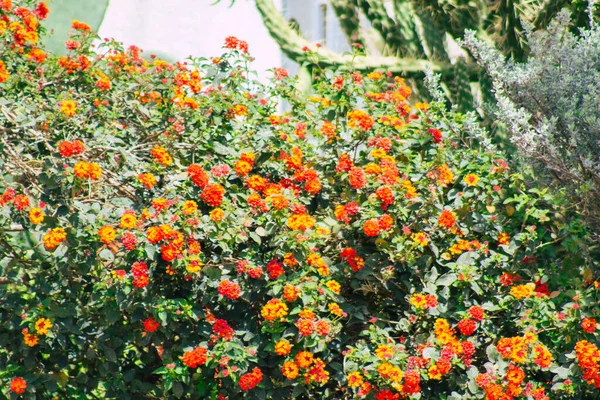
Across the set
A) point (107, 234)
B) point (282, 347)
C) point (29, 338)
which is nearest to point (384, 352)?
point (282, 347)

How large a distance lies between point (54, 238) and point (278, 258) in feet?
2.69

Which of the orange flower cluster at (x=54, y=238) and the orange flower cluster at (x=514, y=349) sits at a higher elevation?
the orange flower cluster at (x=54, y=238)

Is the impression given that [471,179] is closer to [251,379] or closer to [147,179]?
[251,379]

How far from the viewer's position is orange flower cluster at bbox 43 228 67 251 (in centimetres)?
273

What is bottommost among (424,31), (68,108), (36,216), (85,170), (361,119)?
(36,216)

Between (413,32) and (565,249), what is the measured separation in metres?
2.54

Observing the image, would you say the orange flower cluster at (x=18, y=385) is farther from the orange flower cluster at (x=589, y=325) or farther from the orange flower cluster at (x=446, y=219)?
the orange flower cluster at (x=589, y=325)

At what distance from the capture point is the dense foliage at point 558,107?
9.62ft

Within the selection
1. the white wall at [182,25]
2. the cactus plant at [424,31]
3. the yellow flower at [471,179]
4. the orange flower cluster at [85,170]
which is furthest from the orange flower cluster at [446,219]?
the white wall at [182,25]

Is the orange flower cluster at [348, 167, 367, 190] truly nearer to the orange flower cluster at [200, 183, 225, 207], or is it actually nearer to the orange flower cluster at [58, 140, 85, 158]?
the orange flower cluster at [200, 183, 225, 207]

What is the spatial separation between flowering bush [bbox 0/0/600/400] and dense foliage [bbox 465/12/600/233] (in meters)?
0.14

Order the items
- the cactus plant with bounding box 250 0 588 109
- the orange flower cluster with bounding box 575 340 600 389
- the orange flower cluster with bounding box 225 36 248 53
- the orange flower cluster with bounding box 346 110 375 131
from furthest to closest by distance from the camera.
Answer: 1. the cactus plant with bounding box 250 0 588 109
2. the orange flower cluster with bounding box 225 36 248 53
3. the orange flower cluster with bounding box 346 110 375 131
4. the orange flower cluster with bounding box 575 340 600 389

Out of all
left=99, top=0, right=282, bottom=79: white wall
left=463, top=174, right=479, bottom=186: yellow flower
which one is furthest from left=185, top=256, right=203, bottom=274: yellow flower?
left=99, top=0, right=282, bottom=79: white wall

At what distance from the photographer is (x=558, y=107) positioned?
3.04 m
